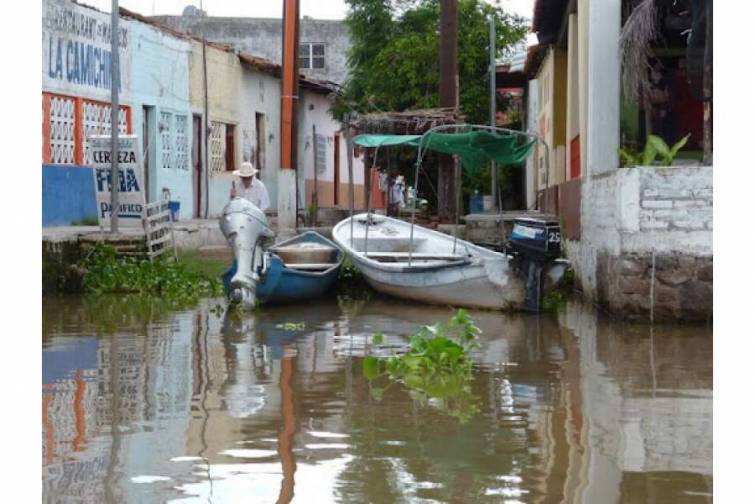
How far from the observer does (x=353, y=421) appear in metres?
8.42

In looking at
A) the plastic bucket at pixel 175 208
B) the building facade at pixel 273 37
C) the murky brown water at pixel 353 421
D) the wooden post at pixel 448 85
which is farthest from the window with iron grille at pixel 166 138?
the building facade at pixel 273 37

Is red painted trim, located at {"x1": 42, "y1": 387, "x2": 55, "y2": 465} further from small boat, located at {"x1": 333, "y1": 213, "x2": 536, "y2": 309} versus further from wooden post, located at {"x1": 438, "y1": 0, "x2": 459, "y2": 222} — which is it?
wooden post, located at {"x1": 438, "y1": 0, "x2": 459, "y2": 222}

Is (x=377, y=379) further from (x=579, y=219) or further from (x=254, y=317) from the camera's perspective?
(x=579, y=219)

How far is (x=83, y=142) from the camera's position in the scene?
23.2 meters

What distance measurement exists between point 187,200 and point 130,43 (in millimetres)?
4261

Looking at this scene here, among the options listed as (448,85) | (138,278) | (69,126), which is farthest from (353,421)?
(69,126)

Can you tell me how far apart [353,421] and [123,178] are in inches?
444

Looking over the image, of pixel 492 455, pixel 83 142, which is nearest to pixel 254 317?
pixel 492 455

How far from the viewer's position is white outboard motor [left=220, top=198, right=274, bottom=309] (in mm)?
15055

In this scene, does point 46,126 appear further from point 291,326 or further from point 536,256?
point 536,256

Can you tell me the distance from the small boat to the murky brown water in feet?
5.42

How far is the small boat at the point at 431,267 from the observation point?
15172 mm

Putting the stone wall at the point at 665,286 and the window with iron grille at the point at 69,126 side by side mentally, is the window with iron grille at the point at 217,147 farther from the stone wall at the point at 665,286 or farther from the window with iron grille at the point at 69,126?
the stone wall at the point at 665,286

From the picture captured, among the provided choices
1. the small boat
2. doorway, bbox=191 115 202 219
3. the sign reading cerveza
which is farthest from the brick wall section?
doorway, bbox=191 115 202 219
